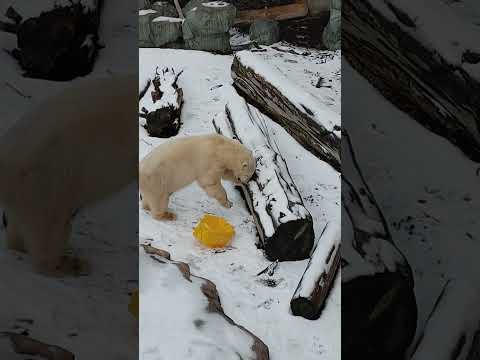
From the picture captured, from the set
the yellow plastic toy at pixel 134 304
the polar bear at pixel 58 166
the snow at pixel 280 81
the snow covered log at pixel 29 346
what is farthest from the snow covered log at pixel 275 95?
the snow covered log at pixel 29 346

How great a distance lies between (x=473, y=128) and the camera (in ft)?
3.22

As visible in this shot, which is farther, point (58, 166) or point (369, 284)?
point (369, 284)

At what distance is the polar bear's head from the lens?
3.26ft

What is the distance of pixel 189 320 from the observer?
94cm

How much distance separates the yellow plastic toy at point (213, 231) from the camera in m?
0.98

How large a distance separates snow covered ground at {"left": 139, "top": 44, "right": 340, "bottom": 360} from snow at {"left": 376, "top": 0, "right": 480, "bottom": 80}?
0.11 meters

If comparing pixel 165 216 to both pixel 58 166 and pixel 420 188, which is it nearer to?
pixel 58 166

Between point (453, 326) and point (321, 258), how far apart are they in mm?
221

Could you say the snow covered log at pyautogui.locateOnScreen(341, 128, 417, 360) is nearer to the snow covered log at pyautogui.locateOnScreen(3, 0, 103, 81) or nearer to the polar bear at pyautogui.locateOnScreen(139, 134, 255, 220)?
the polar bear at pyautogui.locateOnScreen(139, 134, 255, 220)

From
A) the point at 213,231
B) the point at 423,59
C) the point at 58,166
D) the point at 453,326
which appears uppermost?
the point at 423,59

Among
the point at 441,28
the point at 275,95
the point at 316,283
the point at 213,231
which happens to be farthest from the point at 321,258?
the point at 441,28

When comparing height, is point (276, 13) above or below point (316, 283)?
above

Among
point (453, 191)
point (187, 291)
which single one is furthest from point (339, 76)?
point (187, 291)

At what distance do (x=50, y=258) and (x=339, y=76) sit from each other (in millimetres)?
500
